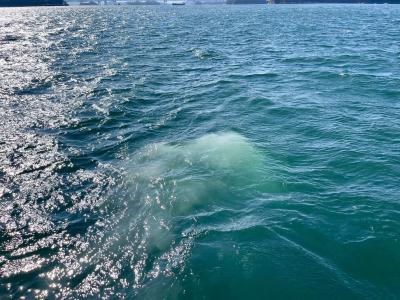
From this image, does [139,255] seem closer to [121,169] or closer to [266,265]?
[266,265]

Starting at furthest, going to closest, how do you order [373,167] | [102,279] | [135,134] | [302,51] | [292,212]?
[302,51], [135,134], [373,167], [292,212], [102,279]

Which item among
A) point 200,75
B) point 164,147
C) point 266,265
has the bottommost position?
point 266,265

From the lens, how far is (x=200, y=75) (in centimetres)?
3734

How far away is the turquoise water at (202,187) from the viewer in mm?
11070

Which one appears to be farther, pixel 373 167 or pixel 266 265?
pixel 373 167

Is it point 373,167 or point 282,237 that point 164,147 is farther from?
point 373,167

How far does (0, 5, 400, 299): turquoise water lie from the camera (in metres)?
11.1

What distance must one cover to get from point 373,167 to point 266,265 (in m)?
9.88

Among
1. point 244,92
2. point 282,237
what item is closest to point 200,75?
point 244,92

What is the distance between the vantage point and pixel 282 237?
12836 millimetres

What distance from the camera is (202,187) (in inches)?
638

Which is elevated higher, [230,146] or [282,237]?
[230,146]

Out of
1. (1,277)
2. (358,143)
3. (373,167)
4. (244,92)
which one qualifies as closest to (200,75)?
(244,92)

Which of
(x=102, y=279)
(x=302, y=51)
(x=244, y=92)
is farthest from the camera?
(x=302, y=51)
